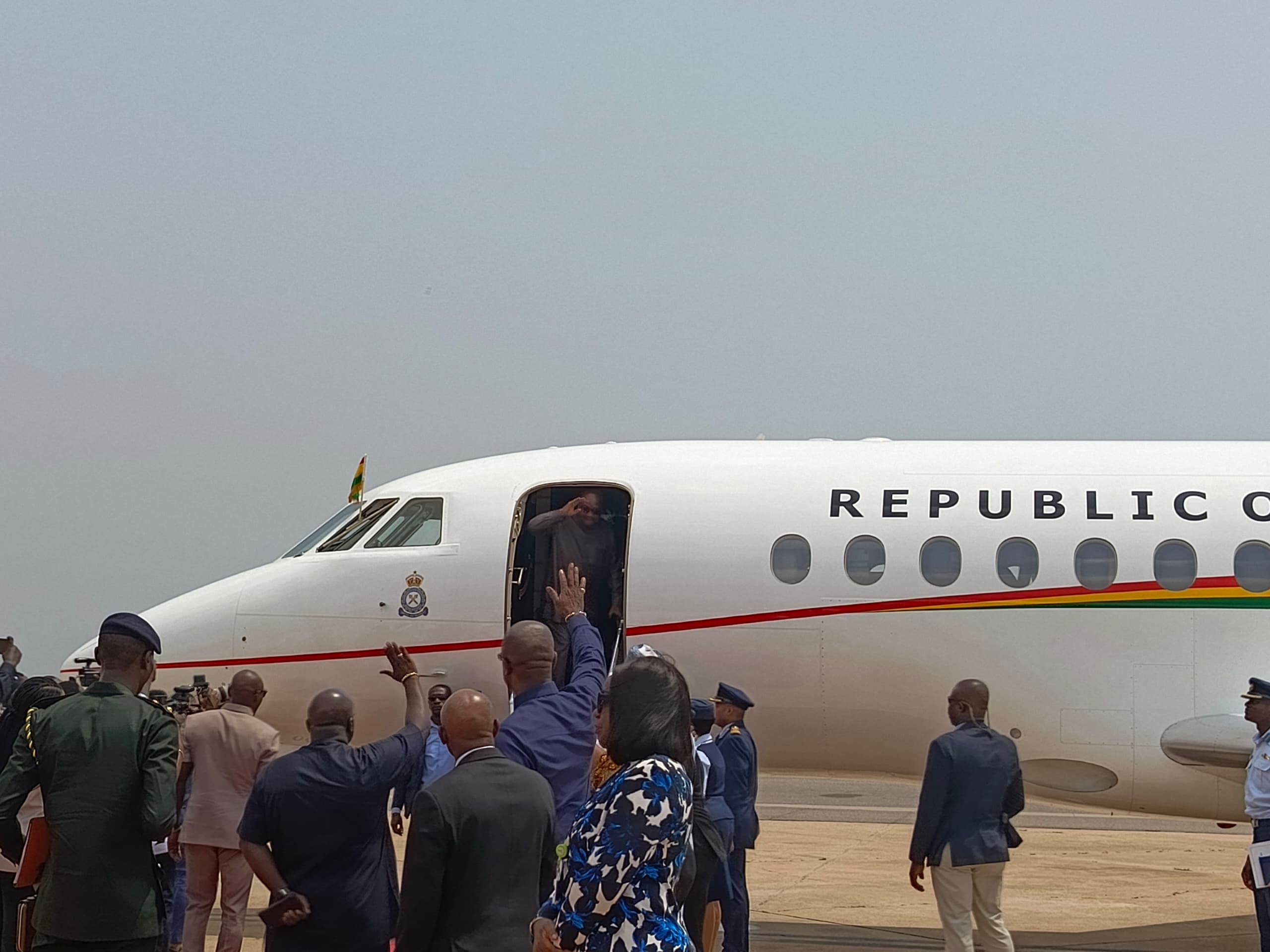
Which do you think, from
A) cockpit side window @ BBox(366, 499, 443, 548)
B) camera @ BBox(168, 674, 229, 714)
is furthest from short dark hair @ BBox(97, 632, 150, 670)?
cockpit side window @ BBox(366, 499, 443, 548)

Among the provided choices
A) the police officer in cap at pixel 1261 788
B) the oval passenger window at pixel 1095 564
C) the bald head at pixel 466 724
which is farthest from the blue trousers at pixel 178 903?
the oval passenger window at pixel 1095 564

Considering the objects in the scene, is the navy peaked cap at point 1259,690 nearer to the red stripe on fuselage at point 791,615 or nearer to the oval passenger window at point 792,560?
the red stripe on fuselage at point 791,615

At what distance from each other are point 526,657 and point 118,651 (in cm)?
169

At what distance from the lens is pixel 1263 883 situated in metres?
9.48

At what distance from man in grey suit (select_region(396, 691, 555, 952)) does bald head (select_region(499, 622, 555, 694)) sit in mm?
778

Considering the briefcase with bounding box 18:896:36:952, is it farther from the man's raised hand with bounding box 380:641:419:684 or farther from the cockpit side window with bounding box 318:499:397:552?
the cockpit side window with bounding box 318:499:397:552

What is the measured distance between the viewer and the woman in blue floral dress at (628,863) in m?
4.12

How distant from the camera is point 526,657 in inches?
235

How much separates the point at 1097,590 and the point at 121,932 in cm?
801

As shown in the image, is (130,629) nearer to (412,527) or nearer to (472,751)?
(472,751)

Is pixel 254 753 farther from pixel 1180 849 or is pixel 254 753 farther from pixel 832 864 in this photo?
pixel 1180 849

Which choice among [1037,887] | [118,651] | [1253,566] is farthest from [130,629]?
[1037,887]

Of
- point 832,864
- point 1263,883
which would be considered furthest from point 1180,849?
point 1263,883

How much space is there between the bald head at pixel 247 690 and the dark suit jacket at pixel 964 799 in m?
4.04
